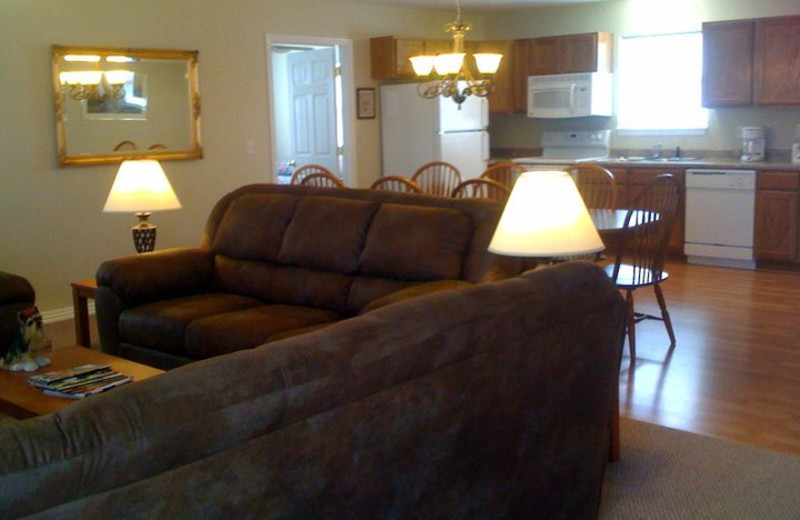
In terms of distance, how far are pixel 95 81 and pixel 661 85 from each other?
5.11 meters

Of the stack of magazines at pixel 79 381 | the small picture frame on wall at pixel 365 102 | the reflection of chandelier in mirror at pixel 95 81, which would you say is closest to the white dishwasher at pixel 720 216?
the small picture frame on wall at pixel 365 102

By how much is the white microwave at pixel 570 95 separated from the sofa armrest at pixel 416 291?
4887 millimetres

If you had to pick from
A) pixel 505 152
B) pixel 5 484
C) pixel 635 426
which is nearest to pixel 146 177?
pixel 635 426

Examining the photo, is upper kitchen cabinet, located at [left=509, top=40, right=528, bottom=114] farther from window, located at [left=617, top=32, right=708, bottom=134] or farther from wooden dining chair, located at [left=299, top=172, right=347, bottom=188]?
wooden dining chair, located at [left=299, top=172, right=347, bottom=188]

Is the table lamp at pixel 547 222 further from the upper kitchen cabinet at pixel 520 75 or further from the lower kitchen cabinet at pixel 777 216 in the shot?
the upper kitchen cabinet at pixel 520 75

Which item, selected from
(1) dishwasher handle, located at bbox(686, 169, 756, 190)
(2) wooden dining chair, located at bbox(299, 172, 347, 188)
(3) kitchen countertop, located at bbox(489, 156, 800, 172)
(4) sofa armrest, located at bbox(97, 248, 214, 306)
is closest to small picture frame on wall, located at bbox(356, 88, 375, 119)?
(2) wooden dining chair, located at bbox(299, 172, 347, 188)

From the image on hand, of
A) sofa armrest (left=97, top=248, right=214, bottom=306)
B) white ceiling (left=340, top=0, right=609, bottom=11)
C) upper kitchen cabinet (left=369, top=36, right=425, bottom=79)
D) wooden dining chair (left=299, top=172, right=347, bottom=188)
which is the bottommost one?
sofa armrest (left=97, top=248, right=214, bottom=306)

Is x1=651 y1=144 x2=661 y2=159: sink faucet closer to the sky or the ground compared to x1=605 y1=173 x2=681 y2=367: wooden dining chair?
closer to the sky

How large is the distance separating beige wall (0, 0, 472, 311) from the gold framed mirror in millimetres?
77

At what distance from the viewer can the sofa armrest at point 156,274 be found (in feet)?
13.5

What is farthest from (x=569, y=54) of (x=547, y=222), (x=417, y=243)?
(x=547, y=222)

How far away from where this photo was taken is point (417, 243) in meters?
3.69

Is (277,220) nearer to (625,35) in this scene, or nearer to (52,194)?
(52,194)

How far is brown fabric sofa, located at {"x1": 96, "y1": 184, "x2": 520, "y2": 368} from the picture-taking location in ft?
11.9
